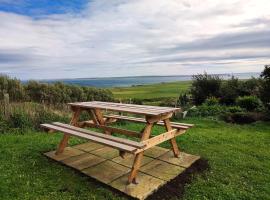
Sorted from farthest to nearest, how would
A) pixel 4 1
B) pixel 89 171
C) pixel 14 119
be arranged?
pixel 4 1 < pixel 14 119 < pixel 89 171

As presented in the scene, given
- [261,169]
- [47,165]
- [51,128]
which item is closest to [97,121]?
[51,128]

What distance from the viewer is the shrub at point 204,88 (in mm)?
16562

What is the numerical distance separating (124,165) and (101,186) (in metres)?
0.86

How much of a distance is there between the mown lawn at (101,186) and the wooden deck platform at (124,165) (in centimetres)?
22

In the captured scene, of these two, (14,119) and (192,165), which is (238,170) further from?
(14,119)

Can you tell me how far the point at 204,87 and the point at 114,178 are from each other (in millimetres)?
13968

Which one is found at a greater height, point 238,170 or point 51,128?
point 51,128

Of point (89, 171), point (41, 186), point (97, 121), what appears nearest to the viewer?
point (41, 186)

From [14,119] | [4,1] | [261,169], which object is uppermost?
[4,1]

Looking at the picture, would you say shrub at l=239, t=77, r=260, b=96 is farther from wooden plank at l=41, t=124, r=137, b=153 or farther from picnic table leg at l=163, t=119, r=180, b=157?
wooden plank at l=41, t=124, r=137, b=153

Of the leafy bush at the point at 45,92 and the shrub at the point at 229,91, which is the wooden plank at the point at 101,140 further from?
the shrub at the point at 229,91

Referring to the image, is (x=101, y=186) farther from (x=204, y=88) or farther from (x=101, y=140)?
(x=204, y=88)

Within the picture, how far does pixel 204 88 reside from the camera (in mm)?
16703

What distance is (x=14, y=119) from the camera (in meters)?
7.67
